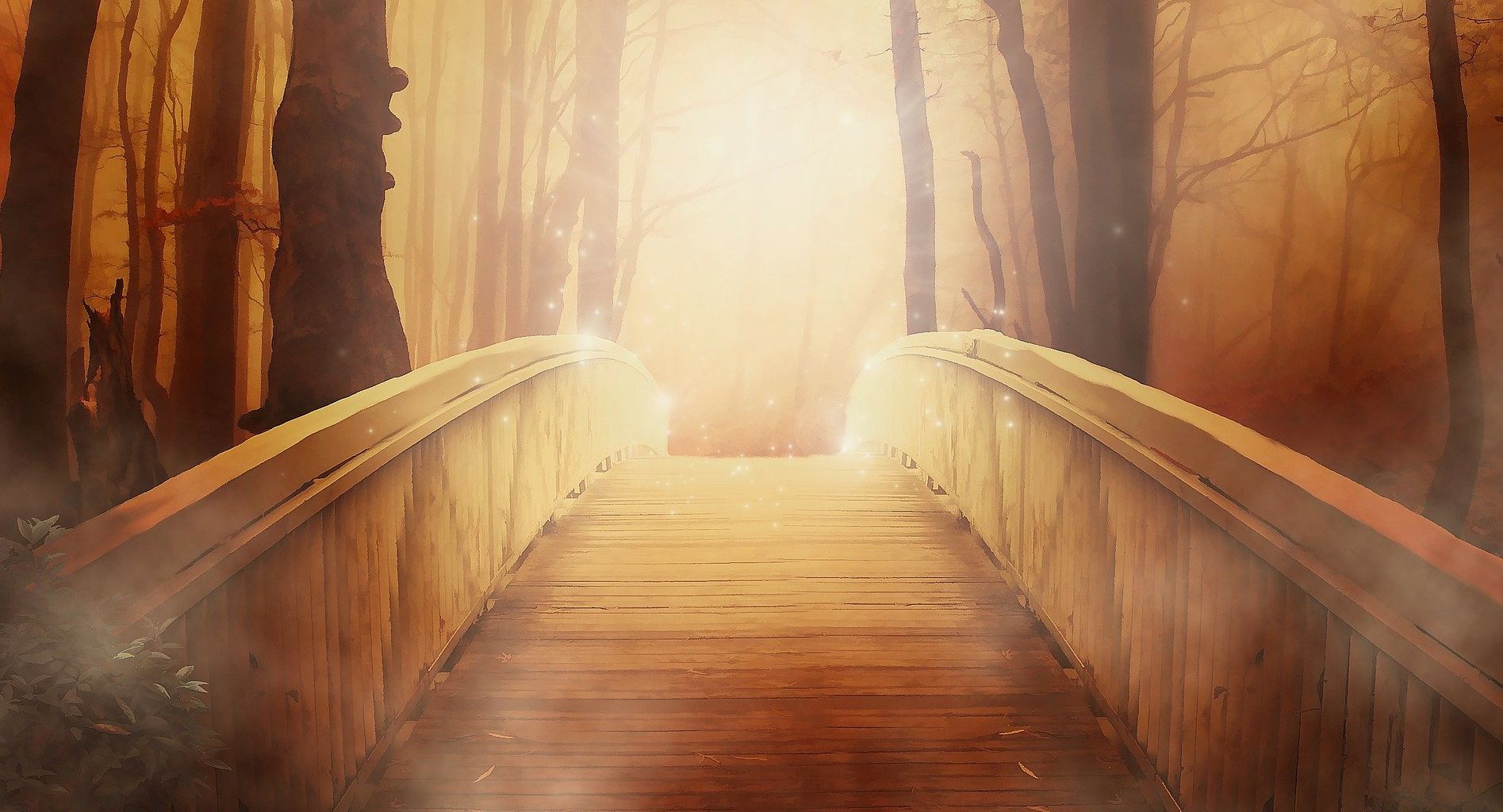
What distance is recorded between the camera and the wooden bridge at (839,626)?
2.26 m

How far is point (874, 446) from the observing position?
11.6 metres

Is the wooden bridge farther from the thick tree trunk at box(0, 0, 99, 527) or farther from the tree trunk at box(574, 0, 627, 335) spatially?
the tree trunk at box(574, 0, 627, 335)

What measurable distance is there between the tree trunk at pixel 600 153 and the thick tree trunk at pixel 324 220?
26.9ft

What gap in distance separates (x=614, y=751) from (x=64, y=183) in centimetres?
592

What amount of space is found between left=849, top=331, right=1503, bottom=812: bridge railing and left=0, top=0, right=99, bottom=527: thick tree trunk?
5996mm

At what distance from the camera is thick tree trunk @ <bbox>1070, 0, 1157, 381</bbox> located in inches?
317

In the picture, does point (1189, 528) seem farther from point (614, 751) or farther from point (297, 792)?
point (297, 792)

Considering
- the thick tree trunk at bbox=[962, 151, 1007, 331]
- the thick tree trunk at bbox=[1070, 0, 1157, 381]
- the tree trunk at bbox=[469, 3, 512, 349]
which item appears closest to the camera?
the thick tree trunk at bbox=[1070, 0, 1157, 381]

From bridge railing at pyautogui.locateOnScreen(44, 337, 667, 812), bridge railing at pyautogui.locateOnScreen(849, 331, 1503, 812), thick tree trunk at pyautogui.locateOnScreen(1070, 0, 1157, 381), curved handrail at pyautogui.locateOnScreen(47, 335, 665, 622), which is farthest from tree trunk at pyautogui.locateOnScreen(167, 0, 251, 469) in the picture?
bridge railing at pyautogui.locateOnScreen(849, 331, 1503, 812)

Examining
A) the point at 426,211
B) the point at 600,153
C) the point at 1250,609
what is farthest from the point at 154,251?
the point at 1250,609

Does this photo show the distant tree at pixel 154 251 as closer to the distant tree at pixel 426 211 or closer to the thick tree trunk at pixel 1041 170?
the distant tree at pixel 426 211

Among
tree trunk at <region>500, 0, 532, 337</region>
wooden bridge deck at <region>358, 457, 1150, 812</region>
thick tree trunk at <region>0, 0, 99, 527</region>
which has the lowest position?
wooden bridge deck at <region>358, 457, 1150, 812</region>

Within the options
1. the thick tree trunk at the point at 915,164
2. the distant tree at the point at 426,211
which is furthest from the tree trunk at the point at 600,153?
the distant tree at the point at 426,211

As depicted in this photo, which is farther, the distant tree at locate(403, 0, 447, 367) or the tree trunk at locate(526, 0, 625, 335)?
the distant tree at locate(403, 0, 447, 367)
